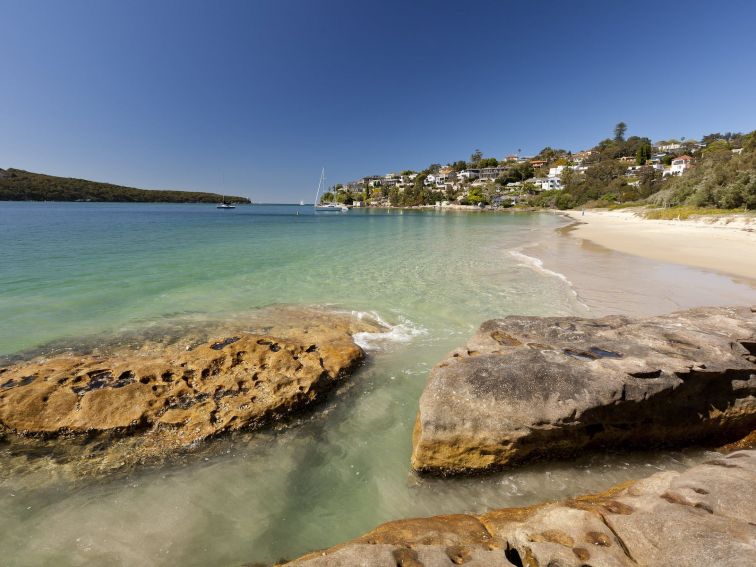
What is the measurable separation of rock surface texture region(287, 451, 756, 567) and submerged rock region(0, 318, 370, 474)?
294 centimetres

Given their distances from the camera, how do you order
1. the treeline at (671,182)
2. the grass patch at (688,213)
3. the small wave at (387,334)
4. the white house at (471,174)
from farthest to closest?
1. the white house at (471,174)
2. the treeline at (671,182)
3. the grass patch at (688,213)
4. the small wave at (387,334)

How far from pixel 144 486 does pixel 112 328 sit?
248 inches

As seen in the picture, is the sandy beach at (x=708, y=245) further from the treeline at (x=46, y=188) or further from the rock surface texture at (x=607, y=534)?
the treeline at (x=46, y=188)

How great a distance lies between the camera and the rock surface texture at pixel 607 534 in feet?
7.19

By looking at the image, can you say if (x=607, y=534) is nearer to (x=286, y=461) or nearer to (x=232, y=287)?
(x=286, y=461)

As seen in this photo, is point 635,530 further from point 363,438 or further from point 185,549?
point 185,549

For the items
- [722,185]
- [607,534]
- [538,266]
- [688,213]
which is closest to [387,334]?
[607,534]

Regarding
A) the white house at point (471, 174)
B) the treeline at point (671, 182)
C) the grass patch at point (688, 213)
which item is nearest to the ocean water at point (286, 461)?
the grass patch at point (688, 213)

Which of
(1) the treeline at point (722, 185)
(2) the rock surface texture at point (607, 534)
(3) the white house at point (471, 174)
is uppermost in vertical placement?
(3) the white house at point (471, 174)

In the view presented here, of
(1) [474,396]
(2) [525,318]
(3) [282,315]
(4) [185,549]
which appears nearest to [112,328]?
(3) [282,315]

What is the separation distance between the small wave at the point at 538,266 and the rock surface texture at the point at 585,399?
19.2 feet

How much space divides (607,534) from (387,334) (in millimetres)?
6182

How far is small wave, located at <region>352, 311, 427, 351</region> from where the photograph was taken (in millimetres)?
7833

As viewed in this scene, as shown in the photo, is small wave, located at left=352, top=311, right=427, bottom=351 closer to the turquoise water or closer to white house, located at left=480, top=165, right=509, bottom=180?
the turquoise water
